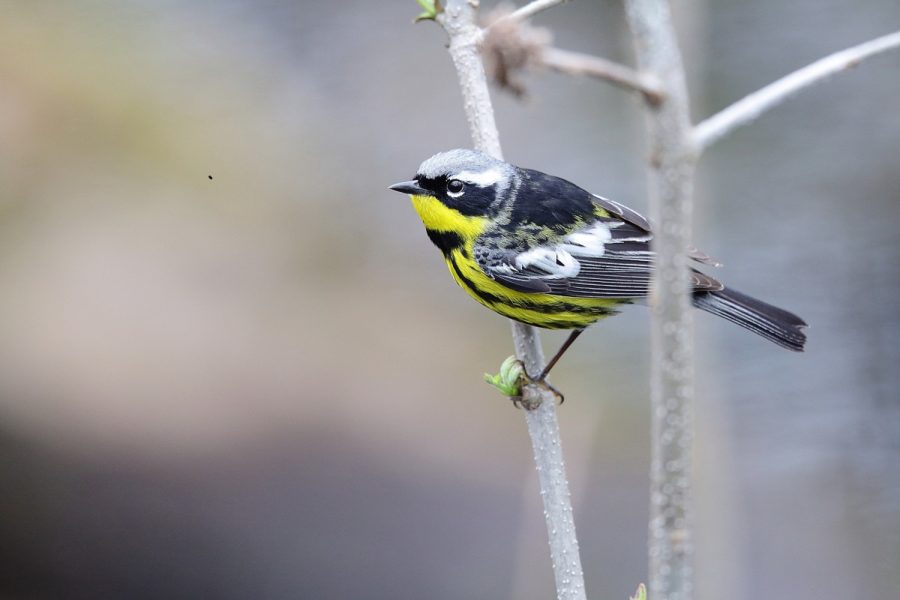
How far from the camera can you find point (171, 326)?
6.30 m

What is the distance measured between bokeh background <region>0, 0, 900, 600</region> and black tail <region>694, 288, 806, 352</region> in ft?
3.44

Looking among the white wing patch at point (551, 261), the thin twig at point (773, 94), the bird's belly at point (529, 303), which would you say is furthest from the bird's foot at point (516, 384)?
the thin twig at point (773, 94)

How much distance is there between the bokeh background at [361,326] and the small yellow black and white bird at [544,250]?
89cm

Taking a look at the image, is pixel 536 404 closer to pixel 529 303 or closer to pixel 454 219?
pixel 529 303

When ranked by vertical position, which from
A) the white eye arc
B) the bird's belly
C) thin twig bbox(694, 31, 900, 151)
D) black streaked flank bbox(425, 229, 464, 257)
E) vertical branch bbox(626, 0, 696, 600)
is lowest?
vertical branch bbox(626, 0, 696, 600)

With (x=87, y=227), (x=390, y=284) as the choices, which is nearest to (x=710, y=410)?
(x=390, y=284)

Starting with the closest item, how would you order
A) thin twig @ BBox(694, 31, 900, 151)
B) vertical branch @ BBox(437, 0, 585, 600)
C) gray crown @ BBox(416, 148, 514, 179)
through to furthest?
thin twig @ BBox(694, 31, 900, 151) → vertical branch @ BBox(437, 0, 585, 600) → gray crown @ BBox(416, 148, 514, 179)

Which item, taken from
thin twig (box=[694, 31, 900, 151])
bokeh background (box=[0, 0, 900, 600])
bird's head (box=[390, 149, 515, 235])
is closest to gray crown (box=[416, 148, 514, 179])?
bird's head (box=[390, 149, 515, 235])

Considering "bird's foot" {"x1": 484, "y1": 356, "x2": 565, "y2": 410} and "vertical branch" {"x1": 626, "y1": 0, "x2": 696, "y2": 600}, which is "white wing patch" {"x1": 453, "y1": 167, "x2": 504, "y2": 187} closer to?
"bird's foot" {"x1": 484, "y1": 356, "x2": 565, "y2": 410}

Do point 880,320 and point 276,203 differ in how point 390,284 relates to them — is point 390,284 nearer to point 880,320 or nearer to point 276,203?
point 276,203

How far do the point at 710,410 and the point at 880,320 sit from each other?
2169 millimetres

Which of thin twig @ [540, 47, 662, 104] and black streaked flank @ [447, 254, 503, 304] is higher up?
black streaked flank @ [447, 254, 503, 304]

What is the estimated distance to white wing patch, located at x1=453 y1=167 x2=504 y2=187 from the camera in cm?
314

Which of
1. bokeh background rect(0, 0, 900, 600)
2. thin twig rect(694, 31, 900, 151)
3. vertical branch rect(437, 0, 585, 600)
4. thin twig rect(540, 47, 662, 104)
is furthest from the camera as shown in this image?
bokeh background rect(0, 0, 900, 600)
